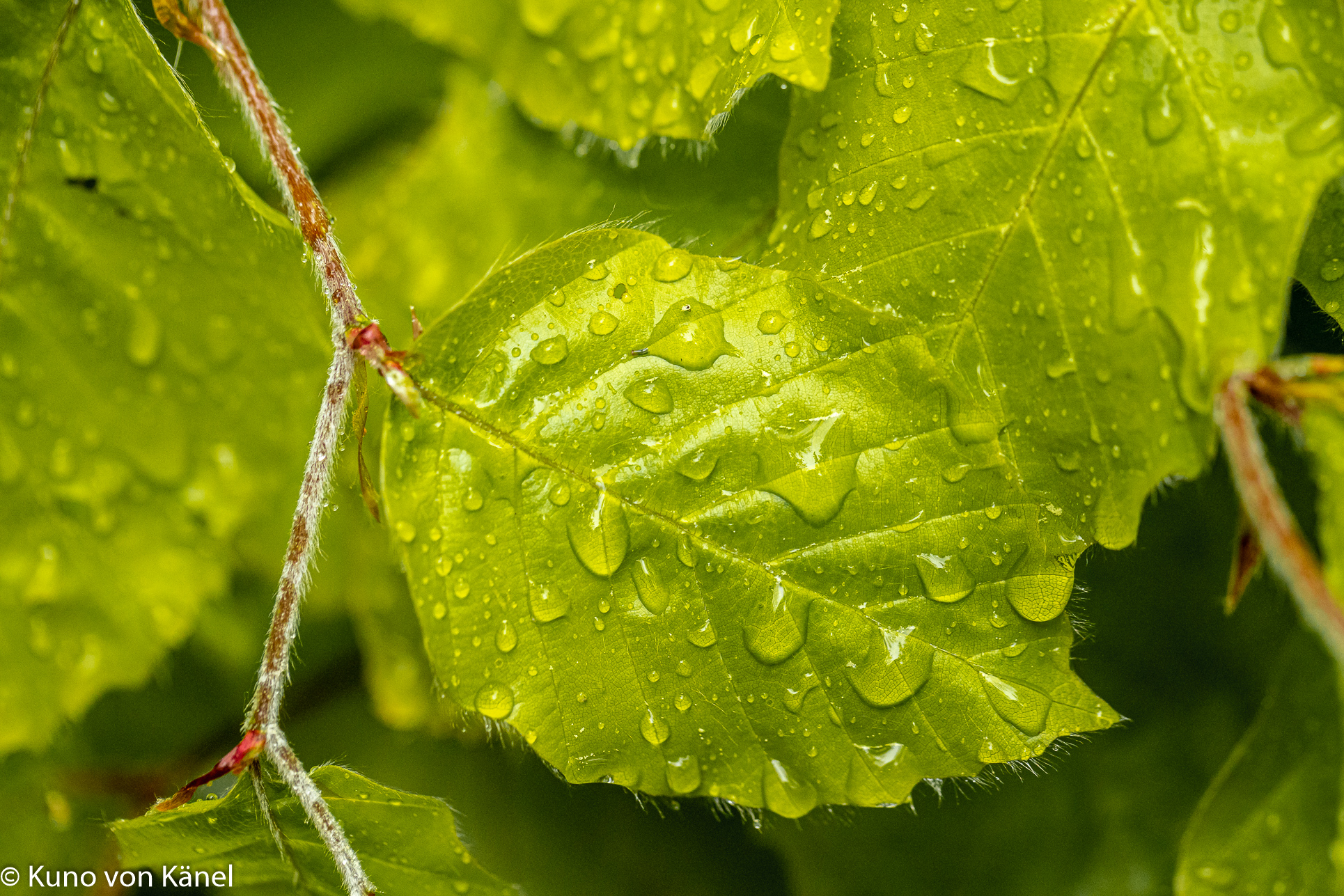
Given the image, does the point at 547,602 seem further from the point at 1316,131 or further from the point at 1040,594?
the point at 1316,131

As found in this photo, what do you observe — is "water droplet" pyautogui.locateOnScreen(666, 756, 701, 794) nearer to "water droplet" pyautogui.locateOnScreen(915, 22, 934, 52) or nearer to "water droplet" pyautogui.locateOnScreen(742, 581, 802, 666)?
"water droplet" pyautogui.locateOnScreen(742, 581, 802, 666)

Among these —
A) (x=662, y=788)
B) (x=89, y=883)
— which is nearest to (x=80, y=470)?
(x=89, y=883)

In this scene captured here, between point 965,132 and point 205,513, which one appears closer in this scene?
point 965,132

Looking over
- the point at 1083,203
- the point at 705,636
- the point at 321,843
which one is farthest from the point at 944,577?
the point at 321,843

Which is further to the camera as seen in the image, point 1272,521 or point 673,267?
point 673,267

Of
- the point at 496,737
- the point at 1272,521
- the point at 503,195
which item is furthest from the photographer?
the point at 496,737

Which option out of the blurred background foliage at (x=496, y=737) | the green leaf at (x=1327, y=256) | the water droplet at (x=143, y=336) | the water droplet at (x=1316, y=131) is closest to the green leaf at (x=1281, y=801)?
the blurred background foliage at (x=496, y=737)

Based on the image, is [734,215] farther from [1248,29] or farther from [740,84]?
[1248,29]
